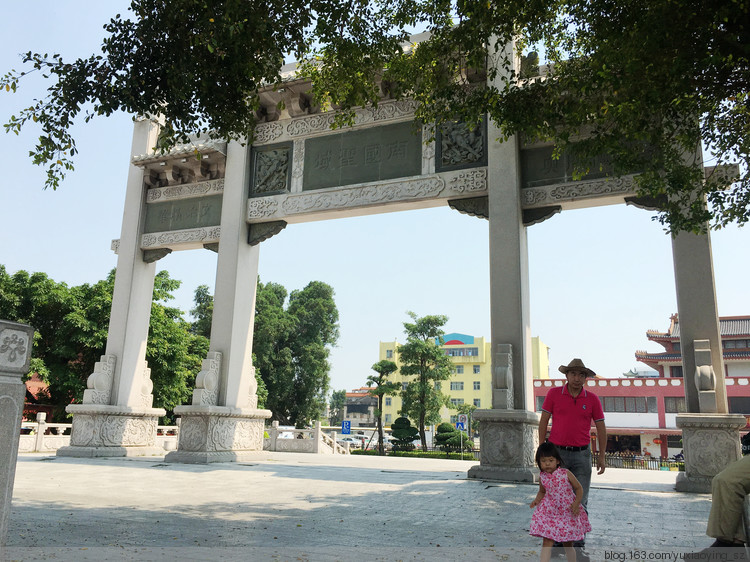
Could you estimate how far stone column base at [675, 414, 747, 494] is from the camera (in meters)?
7.63

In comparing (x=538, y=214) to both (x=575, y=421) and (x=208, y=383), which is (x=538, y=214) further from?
(x=208, y=383)

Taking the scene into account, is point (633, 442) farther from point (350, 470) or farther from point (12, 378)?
point (12, 378)

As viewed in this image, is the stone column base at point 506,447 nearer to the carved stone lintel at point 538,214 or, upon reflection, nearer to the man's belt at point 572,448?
the carved stone lintel at point 538,214

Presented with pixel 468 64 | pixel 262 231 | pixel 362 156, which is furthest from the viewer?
pixel 262 231

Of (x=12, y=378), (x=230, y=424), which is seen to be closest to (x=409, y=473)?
(x=230, y=424)

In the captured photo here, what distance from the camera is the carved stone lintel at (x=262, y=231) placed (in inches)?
471

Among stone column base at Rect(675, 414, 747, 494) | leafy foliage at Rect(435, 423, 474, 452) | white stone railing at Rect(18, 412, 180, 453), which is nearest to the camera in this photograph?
stone column base at Rect(675, 414, 747, 494)

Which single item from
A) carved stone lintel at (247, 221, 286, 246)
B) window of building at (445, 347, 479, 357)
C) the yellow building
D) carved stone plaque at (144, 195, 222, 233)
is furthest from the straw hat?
window of building at (445, 347, 479, 357)

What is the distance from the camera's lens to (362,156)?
11.3 meters

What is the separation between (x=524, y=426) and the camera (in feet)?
28.8

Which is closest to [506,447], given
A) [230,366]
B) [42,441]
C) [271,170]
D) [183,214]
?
[230,366]

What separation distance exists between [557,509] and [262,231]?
9575mm

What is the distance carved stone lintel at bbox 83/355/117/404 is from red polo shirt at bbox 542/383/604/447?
1055 centimetres

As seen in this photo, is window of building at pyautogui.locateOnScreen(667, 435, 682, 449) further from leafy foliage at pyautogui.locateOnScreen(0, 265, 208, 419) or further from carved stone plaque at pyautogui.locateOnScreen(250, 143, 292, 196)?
carved stone plaque at pyautogui.locateOnScreen(250, 143, 292, 196)
